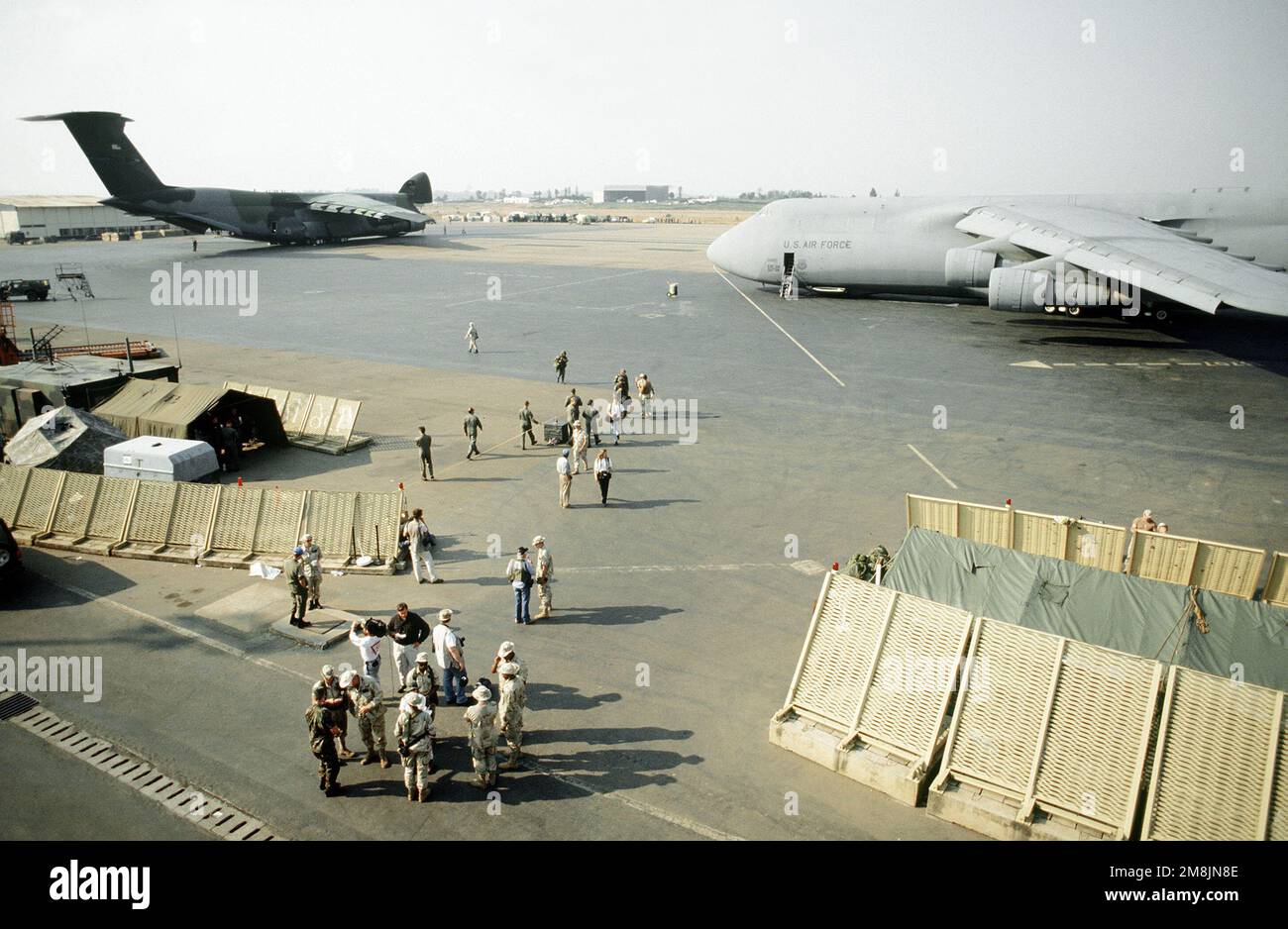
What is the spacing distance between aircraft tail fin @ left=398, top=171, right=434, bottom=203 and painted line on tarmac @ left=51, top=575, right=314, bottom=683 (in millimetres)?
94344

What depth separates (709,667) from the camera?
470 inches

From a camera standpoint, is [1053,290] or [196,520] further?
[1053,290]

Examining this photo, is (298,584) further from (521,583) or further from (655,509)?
(655,509)

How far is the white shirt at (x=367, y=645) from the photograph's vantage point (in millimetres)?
11266

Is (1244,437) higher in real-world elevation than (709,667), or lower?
higher

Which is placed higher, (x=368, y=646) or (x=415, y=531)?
(x=415, y=531)

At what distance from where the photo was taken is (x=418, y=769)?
9180 mm

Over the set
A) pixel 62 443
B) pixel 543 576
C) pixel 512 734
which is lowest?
pixel 512 734

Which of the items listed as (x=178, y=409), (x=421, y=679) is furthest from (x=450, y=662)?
(x=178, y=409)

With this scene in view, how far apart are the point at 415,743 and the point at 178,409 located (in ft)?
52.6

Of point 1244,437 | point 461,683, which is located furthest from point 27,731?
point 1244,437

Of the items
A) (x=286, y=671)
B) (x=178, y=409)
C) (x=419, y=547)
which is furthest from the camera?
(x=178, y=409)

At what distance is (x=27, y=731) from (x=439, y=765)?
5.81 meters
